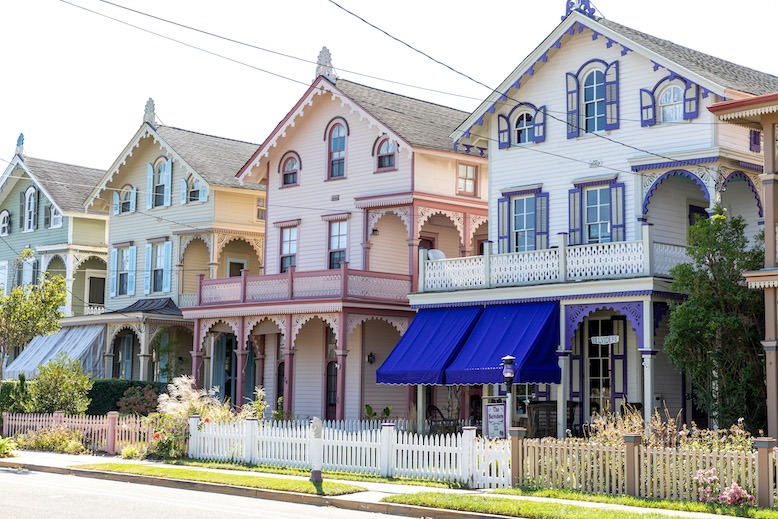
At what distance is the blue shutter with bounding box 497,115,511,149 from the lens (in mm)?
33594

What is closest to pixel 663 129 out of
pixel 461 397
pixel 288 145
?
pixel 461 397

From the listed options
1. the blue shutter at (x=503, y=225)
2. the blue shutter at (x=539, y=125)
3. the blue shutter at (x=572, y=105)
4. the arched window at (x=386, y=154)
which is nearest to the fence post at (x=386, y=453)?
the blue shutter at (x=503, y=225)

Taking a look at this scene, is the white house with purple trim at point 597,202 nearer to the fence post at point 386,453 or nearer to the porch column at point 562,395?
the porch column at point 562,395

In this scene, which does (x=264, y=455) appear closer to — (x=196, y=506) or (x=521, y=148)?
(x=196, y=506)

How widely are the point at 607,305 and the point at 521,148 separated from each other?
6.52m

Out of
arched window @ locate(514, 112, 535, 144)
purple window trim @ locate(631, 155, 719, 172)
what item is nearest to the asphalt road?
purple window trim @ locate(631, 155, 719, 172)

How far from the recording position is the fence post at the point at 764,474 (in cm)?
1833

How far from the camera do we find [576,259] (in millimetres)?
29391

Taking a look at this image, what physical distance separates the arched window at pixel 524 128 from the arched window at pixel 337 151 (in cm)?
773

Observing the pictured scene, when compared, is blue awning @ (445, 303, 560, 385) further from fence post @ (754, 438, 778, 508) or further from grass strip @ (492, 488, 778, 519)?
fence post @ (754, 438, 778, 508)

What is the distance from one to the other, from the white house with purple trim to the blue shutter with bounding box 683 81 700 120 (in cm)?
3

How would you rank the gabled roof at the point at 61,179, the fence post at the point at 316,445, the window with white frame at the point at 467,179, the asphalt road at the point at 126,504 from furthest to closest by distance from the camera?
1. the gabled roof at the point at 61,179
2. the window with white frame at the point at 467,179
3. the fence post at the point at 316,445
4. the asphalt road at the point at 126,504

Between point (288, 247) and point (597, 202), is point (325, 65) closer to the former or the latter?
point (288, 247)

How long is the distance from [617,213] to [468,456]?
409 inches
